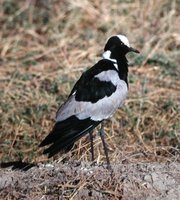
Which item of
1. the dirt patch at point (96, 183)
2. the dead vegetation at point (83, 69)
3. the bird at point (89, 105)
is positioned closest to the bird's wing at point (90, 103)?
the bird at point (89, 105)

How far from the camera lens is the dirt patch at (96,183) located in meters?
4.58

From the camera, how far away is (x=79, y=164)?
4.94 meters

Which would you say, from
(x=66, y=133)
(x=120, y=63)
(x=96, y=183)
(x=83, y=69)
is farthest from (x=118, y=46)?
(x=83, y=69)

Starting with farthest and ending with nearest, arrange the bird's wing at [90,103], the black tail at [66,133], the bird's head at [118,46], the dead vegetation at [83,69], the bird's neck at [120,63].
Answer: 1. the dead vegetation at [83,69]
2. the bird's head at [118,46]
3. the bird's neck at [120,63]
4. the bird's wing at [90,103]
5. the black tail at [66,133]

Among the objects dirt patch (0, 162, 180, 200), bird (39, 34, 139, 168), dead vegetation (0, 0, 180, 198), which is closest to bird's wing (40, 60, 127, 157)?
bird (39, 34, 139, 168)

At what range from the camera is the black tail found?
477cm

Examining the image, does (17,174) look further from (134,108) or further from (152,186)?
(134,108)

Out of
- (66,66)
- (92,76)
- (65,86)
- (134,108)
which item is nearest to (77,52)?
(66,66)

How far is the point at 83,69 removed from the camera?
7188 millimetres

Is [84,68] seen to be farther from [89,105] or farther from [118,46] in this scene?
[89,105]

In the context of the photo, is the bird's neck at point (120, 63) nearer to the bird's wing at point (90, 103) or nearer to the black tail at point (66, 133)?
the bird's wing at point (90, 103)

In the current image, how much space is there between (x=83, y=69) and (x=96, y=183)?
268 centimetres

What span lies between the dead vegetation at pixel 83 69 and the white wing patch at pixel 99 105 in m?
0.45

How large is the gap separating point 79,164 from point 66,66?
8.29ft
